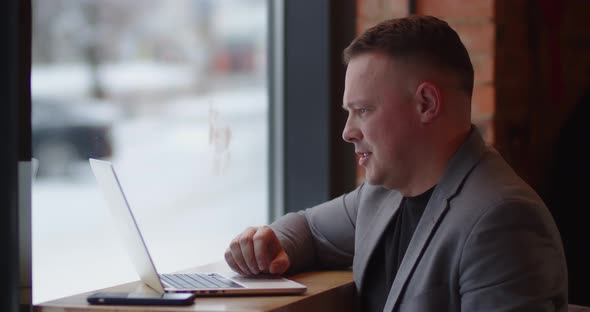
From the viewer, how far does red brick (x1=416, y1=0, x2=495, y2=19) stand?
2391 millimetres

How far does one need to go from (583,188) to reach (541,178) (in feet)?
0.62

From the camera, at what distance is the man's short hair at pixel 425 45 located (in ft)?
5.74

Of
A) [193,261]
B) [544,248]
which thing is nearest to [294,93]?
[193,261]

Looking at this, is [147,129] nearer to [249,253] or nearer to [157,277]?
[249,253]

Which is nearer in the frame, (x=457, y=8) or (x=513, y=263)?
(x=513, y=263)

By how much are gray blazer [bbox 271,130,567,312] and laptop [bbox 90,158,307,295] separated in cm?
24

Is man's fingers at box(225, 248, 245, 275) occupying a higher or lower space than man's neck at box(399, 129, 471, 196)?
lower

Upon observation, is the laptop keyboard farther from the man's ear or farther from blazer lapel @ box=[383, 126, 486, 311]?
the man's ear

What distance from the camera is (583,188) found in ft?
9.09

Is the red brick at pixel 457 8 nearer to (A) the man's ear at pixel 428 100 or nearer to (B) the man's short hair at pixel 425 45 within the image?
(B) the man's short hair at pixel 425 45

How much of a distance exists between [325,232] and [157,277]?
2.01 ft

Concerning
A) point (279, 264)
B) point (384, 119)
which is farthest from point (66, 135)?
point (384, 119)

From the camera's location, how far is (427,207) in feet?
5.67

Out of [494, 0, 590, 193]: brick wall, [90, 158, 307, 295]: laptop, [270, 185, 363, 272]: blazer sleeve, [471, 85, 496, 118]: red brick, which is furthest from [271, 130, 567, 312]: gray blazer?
[494, 0, 590, 193]: brick wall
